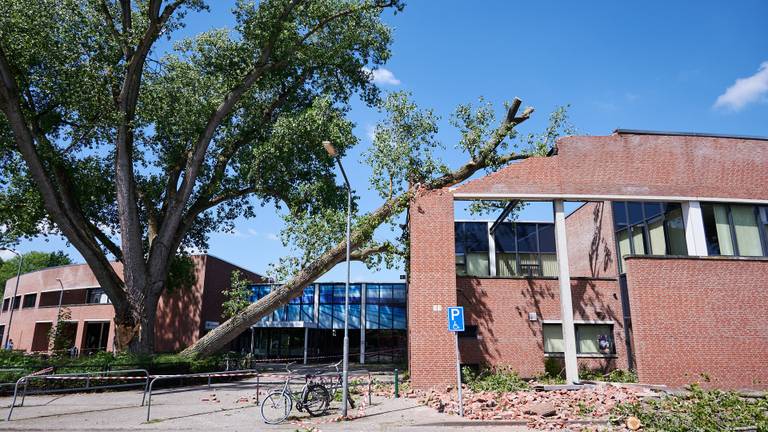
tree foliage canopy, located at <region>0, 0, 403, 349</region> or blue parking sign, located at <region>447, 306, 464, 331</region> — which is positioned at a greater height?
tree foliage canopy, located at <region>0, 0, 403, 349</region>

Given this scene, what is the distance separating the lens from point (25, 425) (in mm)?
10867

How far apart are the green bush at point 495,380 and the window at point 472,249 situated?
486 cm

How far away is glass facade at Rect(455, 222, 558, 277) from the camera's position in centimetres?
2214

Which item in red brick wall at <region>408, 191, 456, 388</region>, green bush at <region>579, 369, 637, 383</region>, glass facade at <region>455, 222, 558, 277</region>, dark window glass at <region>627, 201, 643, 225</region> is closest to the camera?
red brick wall at <region>408, 191, 456, 388</region>

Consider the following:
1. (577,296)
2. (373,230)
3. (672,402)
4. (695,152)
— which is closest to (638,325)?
(577,296)

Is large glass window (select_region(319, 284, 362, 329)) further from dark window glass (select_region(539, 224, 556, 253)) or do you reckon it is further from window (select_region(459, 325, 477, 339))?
window (select_region(459, 325, 477, 339))

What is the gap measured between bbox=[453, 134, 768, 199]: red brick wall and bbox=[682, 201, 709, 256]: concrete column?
1.86 ft

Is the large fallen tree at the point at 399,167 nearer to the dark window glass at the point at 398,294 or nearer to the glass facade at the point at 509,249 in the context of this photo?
the glass facade at the point at 509,249

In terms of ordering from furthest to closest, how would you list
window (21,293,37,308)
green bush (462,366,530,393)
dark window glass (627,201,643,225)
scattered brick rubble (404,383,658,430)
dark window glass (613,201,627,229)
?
1. window (21,293,37,308)
2. dark window glass (613,201,627,229)
3. dark window glass (627,201,643,225)
4. green bush (462,366,530,393)
5. scattered brick rubble (404,383,658,430)

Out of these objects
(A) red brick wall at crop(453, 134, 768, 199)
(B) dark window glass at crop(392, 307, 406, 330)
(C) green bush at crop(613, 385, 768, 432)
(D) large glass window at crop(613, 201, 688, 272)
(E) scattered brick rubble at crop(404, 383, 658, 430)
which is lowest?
(E) scattered brick rubble at crop(404, 383, 658, 430)

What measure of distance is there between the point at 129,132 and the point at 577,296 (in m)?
19.6

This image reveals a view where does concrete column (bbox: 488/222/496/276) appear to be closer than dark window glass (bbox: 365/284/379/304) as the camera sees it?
Yes

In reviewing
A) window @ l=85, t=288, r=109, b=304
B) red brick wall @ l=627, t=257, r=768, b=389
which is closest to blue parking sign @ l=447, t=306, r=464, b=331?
red brick wall @ l=627, t=257, r=768, b=389

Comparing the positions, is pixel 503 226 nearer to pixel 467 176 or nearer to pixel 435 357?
pixel 467 176
